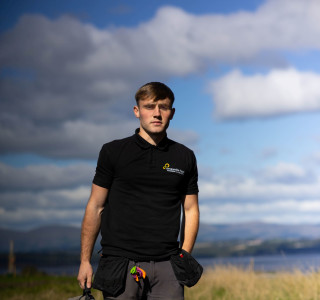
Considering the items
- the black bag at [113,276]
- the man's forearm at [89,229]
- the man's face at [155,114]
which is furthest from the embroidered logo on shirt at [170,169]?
the black bag at [113,276]

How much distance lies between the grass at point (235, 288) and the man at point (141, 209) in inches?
209

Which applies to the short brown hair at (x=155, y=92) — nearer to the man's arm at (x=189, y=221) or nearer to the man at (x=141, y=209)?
the man at (x=141, y=209)

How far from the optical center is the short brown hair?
365 cm

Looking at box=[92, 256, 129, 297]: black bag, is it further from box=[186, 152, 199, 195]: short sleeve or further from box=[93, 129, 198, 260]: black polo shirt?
box=[186, 152, 199, 195]: short sleeve

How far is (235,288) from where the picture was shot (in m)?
11.2

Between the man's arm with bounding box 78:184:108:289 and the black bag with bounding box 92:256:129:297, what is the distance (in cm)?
13

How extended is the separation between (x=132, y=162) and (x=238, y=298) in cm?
735

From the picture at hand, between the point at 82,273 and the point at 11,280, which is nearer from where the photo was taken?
the point at 82,273

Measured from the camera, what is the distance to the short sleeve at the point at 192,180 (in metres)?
3.84

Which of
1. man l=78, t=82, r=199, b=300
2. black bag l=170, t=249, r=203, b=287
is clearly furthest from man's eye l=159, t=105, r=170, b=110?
black bag l=170, t=249, r=203, b=287

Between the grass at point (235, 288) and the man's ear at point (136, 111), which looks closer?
the man's ear at point (136, 111)

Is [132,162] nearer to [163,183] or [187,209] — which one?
[163,183]

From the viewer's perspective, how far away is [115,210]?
11.9 ft

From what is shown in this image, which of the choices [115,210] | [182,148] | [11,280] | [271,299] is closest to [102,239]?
[115,210]
